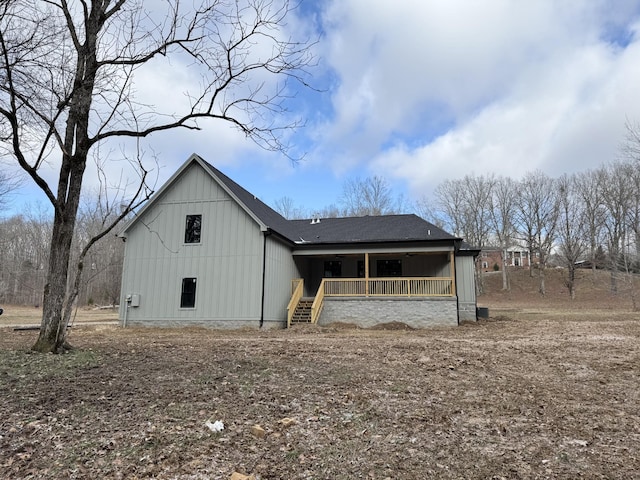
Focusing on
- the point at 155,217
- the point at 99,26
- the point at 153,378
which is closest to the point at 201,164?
the point at 155,217

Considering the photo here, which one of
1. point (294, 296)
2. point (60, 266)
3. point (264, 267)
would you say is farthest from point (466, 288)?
point (60, 266)

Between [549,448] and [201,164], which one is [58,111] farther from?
[201,164]

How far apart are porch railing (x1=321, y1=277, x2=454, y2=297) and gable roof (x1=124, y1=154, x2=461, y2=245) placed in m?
1.77

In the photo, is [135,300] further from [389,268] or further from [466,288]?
[466,288]

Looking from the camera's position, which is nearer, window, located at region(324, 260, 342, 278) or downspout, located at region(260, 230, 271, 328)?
downspout, located at region(260, 230, 271, 328)

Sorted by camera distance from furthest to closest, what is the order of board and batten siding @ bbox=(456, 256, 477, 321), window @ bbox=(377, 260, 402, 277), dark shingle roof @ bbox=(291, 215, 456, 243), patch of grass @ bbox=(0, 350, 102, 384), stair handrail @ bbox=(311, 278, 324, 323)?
window @ bbox=(377, 260, 402, 277)
board and batten siding @ bbox=(456, 256, 477, 321)
dark shingle roof @ bbox=(291, 215, 456, 243)
stair handrail @ bbox=(311, 278, 324, 323)
patch of grass @ bbox=(0, 350, 102, 384)

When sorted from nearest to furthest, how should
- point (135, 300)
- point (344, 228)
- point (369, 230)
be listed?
point (135, 300) → point (369, 230) → point (344, 228)

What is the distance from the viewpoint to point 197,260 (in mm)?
16797

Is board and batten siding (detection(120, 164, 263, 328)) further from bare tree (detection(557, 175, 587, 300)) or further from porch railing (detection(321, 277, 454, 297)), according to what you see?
bare tree (detection(557, 175, 587, 300))

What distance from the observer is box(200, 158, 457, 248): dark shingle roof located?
17953 mm

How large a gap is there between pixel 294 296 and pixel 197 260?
171 inches

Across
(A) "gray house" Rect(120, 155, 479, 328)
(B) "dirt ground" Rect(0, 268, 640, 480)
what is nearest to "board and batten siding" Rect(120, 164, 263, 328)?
(A) "gray house" Rect(120, 155, 479, 328)

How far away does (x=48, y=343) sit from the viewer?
7332 millimetres

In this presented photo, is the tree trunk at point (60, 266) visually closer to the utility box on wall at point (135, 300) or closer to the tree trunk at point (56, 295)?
the tree trunk at point (56, 295)
